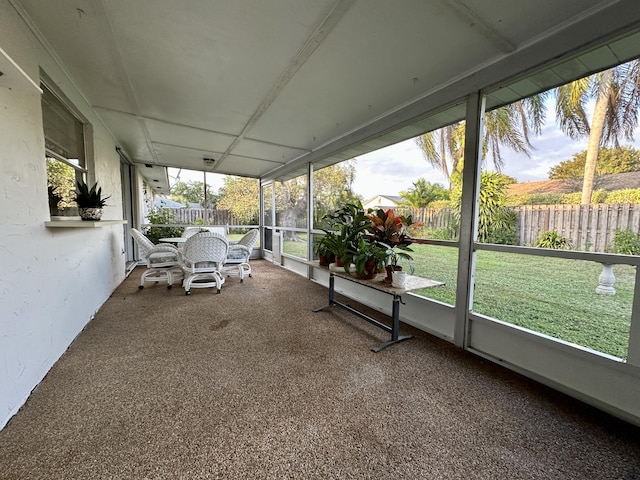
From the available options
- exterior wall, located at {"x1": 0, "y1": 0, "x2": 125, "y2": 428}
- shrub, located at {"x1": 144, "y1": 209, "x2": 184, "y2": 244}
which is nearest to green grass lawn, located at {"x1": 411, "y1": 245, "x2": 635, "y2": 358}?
exterior wall, located at {"x1": 0, "y1": 0, "x2": 125, "y2": 428}

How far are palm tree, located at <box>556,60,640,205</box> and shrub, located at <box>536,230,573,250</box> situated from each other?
0.26 meters

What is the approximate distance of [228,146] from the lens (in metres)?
4.43

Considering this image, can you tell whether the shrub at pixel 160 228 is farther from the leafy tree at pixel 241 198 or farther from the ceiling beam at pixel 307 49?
the ceiling beam at pixel 307 49

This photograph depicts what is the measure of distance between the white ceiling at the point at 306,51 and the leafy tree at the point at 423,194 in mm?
652

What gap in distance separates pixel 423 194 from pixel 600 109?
56.1 inches

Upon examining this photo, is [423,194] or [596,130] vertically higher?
[596,130]

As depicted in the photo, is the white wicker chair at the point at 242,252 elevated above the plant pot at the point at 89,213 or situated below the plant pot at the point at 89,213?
below

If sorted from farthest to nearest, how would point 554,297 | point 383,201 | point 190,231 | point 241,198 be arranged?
1. point 241,198
2. point 190,231
3. point 383,201
4. point 554,297

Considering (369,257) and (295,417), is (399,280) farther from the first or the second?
(295,417)

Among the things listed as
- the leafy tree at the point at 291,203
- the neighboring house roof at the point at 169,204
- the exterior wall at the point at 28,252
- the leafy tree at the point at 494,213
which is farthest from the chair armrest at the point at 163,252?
the leafy tree at the point at 494,213

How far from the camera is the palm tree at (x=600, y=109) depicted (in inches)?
61.2

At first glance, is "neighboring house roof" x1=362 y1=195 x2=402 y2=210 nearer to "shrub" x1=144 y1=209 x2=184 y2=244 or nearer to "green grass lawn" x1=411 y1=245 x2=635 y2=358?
"green grass lawn" x1=411 y1=245 x2=635 y2=358

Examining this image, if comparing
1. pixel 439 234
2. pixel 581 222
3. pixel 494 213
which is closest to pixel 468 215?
pixel 494 213

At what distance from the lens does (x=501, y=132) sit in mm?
2186
